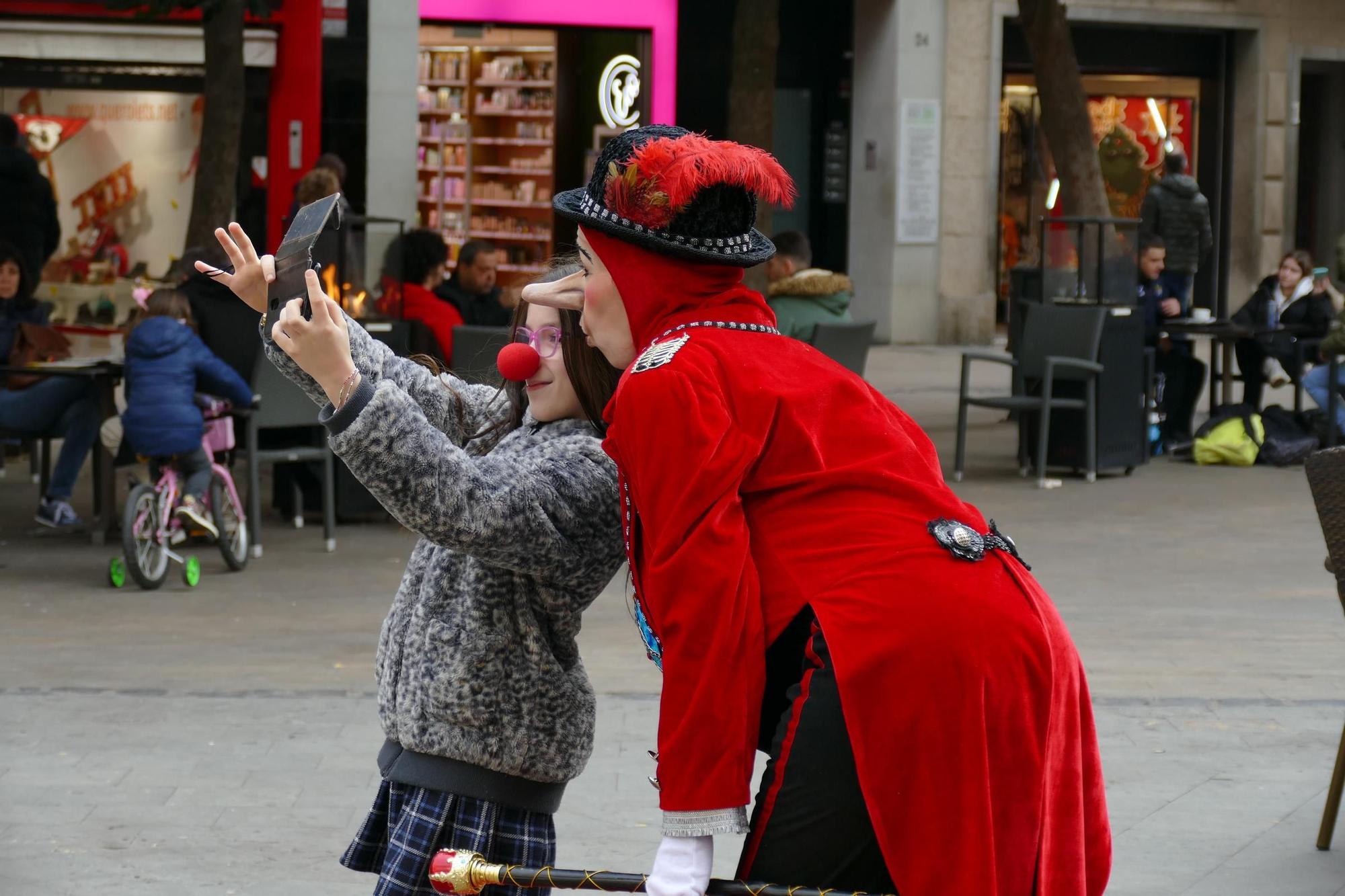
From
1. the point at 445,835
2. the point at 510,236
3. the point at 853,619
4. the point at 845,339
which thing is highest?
the point at 510,236

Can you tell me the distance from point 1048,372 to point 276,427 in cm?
492

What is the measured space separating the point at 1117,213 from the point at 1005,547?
75.8ft

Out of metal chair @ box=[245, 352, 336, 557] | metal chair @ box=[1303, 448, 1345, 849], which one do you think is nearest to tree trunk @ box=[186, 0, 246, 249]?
metal chair @ box=[245, 352, 336, 557]

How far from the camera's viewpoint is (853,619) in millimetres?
2260

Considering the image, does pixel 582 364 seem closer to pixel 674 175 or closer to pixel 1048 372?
pixel 674 175

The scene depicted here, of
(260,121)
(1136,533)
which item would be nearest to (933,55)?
(260,121)

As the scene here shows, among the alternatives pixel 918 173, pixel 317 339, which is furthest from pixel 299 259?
pixel 918 173

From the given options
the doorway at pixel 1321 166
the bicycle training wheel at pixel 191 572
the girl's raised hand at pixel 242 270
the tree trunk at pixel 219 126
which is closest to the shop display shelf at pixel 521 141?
the tree trunk at pixel 219 126

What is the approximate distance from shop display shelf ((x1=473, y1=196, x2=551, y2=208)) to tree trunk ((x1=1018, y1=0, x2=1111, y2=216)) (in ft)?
21.7

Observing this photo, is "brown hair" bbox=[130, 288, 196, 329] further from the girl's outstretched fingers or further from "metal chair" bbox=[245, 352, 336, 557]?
the girl's outstretched fingers

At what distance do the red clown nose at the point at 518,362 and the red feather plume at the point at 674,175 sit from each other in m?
0.36

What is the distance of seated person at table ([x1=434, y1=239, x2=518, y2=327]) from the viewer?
11.1 meters

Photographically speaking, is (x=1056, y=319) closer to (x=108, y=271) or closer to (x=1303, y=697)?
(x=1303, y=697)

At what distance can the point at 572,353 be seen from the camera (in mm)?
2781
